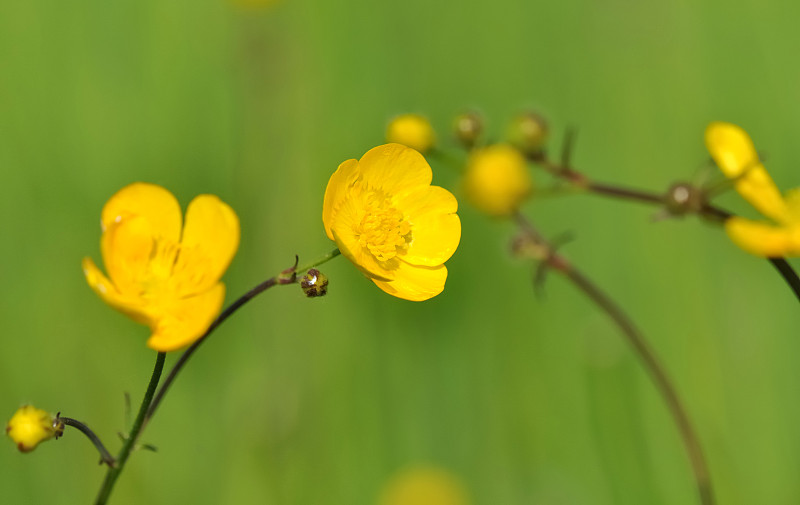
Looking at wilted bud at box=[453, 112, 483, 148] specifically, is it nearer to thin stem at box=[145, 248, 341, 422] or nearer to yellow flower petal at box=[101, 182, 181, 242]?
thin stem at box=[145, 248, 341, 422]

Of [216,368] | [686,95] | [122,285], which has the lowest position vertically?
[216,368]

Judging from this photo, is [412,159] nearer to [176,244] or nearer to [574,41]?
[176,244]

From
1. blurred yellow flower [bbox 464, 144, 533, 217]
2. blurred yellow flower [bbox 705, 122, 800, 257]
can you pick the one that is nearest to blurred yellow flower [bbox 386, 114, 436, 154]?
blurred yellow flower [bbox 464, 144, 533, 217]

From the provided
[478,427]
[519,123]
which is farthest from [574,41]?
[519,123]

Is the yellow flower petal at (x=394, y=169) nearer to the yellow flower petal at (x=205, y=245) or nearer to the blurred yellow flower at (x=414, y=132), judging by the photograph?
the blurred yellow flower at (x=414, y=132)

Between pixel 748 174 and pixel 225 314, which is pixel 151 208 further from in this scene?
pixel 748 174

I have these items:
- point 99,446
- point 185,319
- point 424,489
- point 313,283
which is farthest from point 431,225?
point 424,489

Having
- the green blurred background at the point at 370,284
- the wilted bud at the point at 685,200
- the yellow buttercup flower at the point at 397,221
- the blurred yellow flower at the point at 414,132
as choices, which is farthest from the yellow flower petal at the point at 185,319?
the green blurred background at the point at 370,284
